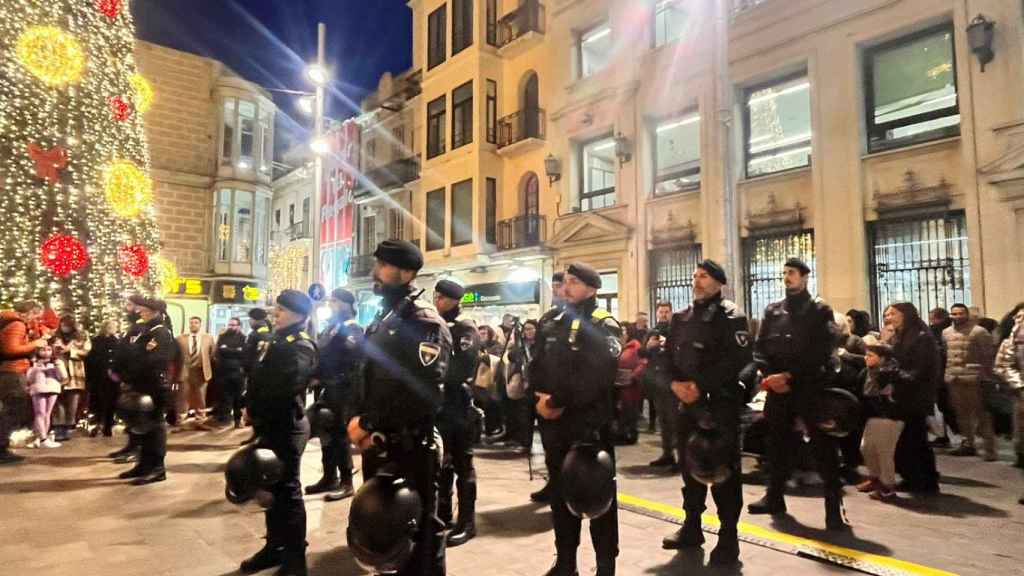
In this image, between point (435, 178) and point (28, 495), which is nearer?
point (28, 495)

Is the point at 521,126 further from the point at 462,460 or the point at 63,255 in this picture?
the point at 462,460

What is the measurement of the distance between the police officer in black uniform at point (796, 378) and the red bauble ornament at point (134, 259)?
1233cm

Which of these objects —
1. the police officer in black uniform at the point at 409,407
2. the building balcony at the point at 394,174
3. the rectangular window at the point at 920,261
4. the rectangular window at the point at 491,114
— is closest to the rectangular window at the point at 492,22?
the rectangular window at the point at 491,114

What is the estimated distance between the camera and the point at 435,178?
2352 centimetres

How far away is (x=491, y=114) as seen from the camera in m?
21.6

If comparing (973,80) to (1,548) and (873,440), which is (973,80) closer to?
(873,440)

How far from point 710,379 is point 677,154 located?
1246 centimetres

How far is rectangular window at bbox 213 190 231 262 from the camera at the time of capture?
29531 mm

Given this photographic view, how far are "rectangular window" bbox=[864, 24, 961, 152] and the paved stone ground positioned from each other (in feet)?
21.5

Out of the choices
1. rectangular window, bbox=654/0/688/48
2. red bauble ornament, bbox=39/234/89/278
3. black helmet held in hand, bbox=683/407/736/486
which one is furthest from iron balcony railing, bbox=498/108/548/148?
black helmet held in hand, bbox=683/407/736/486

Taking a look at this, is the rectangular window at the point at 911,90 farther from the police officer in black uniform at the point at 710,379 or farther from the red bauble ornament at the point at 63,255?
the red bauble ornament at the point at 63,255

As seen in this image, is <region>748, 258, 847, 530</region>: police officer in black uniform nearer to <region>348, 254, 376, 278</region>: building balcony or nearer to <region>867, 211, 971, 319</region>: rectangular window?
<region>867, 211, 971, 319</region>: rectangular window

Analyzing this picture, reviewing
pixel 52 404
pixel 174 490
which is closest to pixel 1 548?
pixel 174 490

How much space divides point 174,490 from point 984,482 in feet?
27.9
